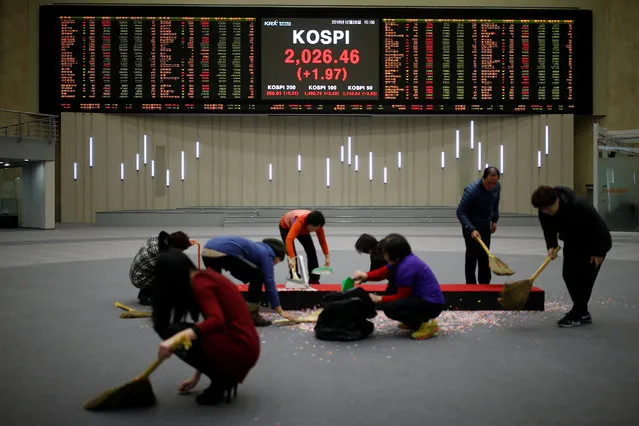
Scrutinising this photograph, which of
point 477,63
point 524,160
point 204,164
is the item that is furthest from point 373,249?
point 204,164

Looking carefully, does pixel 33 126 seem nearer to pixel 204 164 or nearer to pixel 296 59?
pixel 204 164

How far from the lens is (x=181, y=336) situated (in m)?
3.40

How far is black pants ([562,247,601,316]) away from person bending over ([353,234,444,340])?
4.41ft

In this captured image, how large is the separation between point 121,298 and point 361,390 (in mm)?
4443

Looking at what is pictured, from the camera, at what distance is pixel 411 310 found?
558cm

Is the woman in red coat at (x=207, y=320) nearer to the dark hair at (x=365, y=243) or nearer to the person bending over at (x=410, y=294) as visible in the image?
the person bending over at (x=410, y=294)

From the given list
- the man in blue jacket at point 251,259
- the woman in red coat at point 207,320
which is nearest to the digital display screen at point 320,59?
the man in blue jacket at point 251,259

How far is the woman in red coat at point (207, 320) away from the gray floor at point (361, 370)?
289 millimetres

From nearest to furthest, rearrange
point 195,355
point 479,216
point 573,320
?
point 195,355
point 573,320
point 479,216

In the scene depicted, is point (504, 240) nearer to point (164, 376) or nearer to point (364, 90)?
point (364, 90)

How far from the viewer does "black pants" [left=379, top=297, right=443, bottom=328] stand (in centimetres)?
558

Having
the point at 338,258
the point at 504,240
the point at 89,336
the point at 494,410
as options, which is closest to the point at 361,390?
the point at 494,410

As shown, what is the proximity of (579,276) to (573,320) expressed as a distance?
43 cm

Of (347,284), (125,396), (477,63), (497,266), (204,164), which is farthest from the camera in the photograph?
(204,164)
